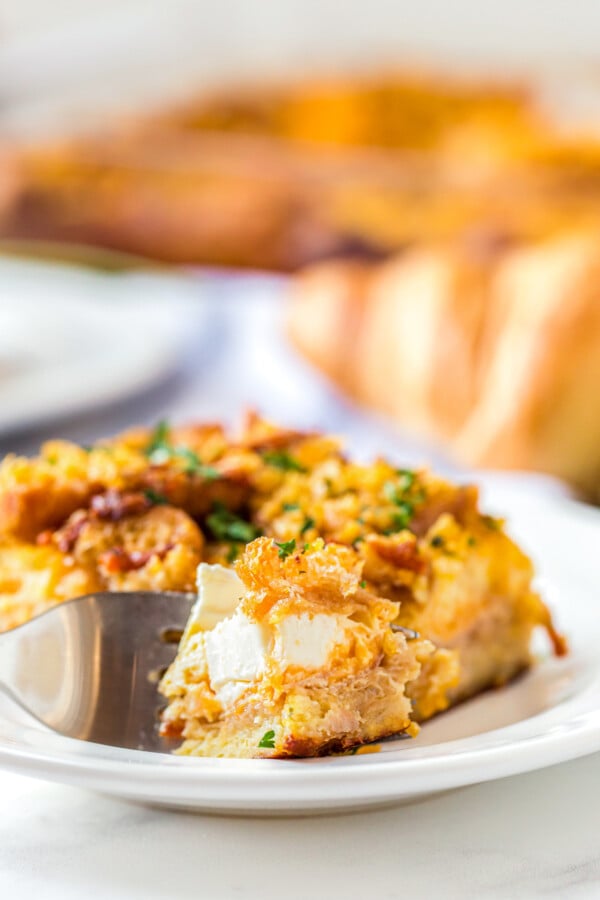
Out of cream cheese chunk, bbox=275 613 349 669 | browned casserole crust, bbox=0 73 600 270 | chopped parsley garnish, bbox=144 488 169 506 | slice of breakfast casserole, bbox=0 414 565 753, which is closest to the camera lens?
cream cheese chunk, bbox=275 613 349 669

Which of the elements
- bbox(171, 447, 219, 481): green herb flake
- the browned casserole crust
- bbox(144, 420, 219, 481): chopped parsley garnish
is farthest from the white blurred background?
bbox(171, 447, 219, 481): green herb flake

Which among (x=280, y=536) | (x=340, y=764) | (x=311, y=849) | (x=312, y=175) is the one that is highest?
(x=312, y=175)

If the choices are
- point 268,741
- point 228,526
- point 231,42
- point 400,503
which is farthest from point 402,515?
point 231,42

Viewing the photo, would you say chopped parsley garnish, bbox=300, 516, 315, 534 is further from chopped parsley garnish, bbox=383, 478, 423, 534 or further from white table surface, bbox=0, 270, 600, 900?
white table surface, bbox=0, 270, 600, 900

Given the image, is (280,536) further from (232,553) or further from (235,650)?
(235,650)

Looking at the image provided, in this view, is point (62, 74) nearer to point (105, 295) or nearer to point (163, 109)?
point (163, 109)

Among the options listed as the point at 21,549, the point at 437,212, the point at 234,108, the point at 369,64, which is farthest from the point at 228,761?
the point at 369,64
